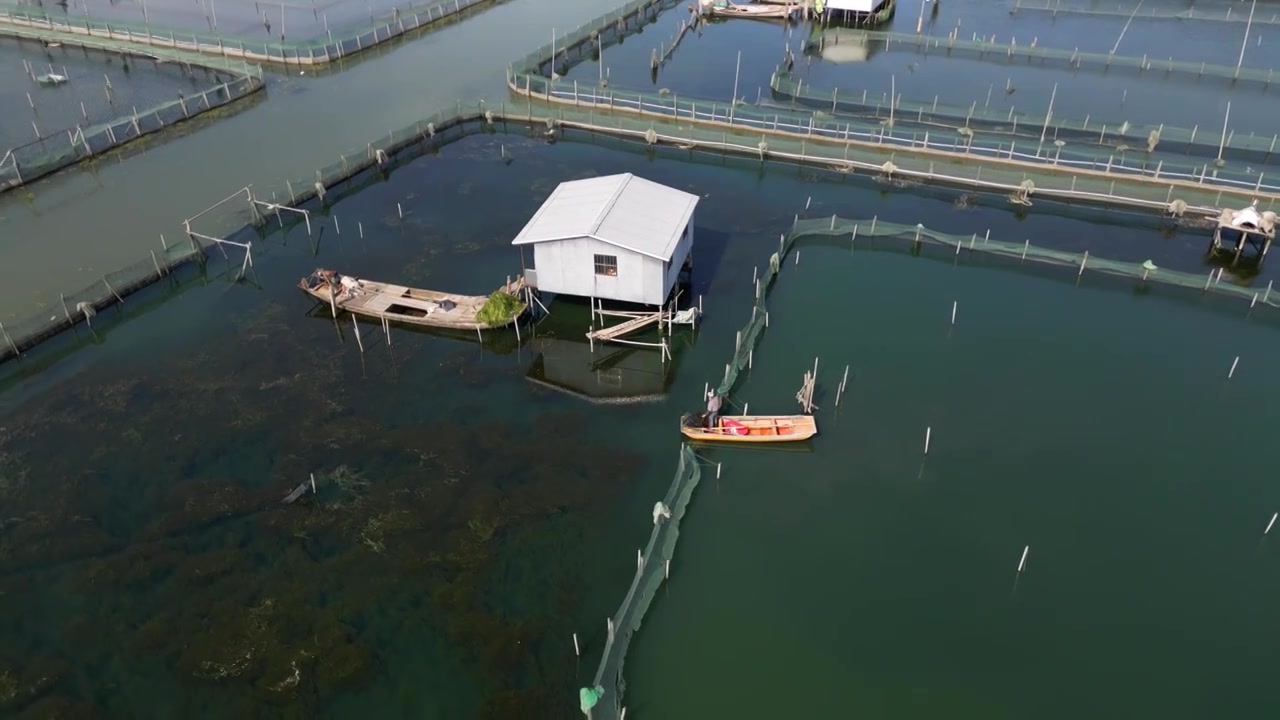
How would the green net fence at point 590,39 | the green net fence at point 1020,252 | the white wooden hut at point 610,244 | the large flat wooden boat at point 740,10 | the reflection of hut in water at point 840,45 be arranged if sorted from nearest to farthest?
the white wooden hut at point 610,244, the green net fence at point 1020,252, the green net fence at point 590,39, the reflection of hut in water at point 840,45, the large flat wooden boat at point 740,10

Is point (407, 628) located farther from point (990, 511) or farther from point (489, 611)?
point (990, 511)

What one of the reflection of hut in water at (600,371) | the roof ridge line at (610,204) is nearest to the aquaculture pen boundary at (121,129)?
the reflection of hut in water at (600,371)

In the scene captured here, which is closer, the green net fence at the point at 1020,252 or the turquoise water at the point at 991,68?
the green net fence at the point at 1020,252

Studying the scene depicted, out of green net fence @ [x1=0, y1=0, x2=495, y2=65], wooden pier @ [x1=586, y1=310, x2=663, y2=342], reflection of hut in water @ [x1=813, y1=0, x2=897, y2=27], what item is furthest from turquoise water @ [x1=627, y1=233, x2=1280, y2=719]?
reflection of hut in water @ [x1=813, y1=0, x2=897, y2=27]

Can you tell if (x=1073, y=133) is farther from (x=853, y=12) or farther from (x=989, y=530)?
(x=989, y=530)

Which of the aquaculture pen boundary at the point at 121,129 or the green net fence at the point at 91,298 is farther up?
the aquaculture pen boundary at the point at 121,129

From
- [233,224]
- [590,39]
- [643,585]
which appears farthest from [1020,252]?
[590,39]

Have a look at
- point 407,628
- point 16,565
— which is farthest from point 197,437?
point 407,628

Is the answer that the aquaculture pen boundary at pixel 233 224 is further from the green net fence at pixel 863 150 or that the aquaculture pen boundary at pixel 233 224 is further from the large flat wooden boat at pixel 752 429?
the large flat wooden boat at pixel 752 429
